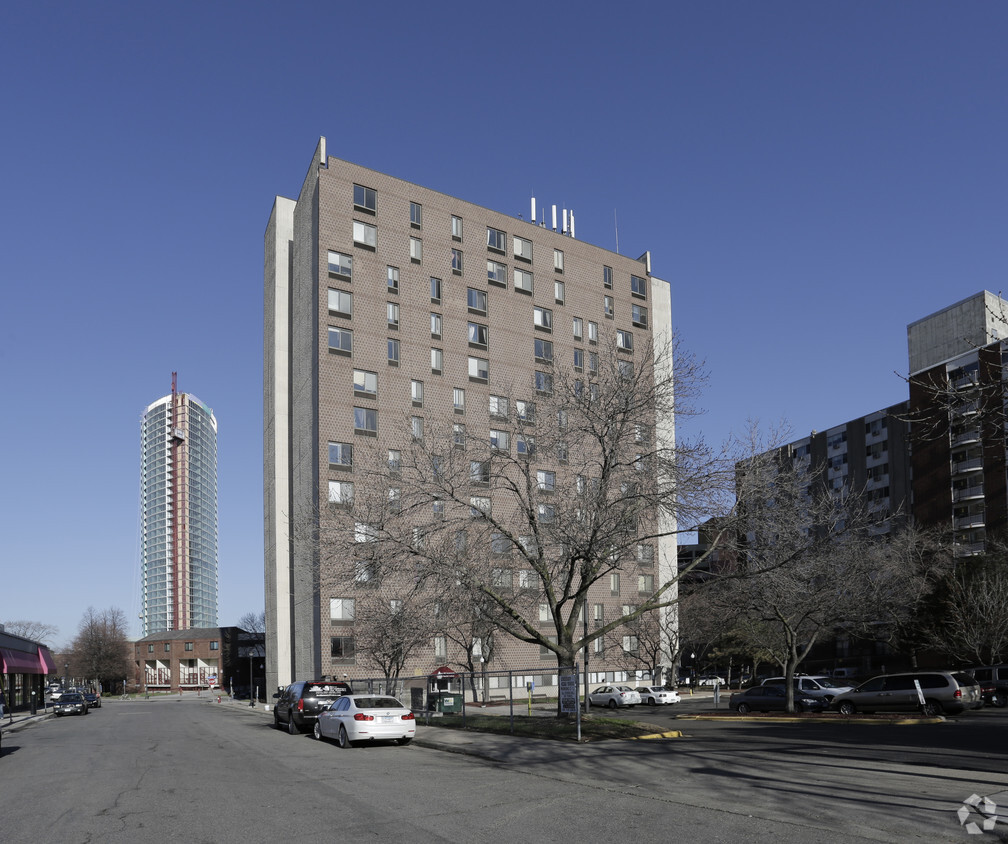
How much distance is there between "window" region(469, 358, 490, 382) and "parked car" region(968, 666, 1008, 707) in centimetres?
3535

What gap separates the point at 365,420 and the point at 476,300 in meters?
12.9

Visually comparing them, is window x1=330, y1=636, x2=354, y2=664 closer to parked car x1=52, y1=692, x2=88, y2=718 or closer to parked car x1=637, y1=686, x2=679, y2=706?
parked car x1=637, y1=686, x2=679, y2=706

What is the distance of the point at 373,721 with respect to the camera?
2314 centimetres

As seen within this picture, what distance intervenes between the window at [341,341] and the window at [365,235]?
20.5 feet

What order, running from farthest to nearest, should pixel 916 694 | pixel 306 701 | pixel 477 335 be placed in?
1. pixel 477 335
2. pixel 916 694
3. pixel 306 701

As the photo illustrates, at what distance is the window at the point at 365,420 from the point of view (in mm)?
57656

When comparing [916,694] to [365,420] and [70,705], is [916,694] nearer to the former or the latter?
[365,420]

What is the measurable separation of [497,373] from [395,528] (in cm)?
4045

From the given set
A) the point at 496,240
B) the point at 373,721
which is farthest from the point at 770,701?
the point at 496,240

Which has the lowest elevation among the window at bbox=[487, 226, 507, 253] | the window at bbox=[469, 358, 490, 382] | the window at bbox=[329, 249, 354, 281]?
the window at bbox=[469, 358, 490, 382]

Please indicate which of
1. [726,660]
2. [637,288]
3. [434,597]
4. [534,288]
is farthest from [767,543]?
[726,660]

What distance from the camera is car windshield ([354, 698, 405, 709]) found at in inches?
932

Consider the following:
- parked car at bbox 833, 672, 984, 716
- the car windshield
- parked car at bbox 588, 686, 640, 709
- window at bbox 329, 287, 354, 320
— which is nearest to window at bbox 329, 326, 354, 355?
window at bbox 329, 287, 354, 320

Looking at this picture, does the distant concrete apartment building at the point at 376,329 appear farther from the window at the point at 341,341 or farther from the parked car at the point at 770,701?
the parked car at the point at 770,701
